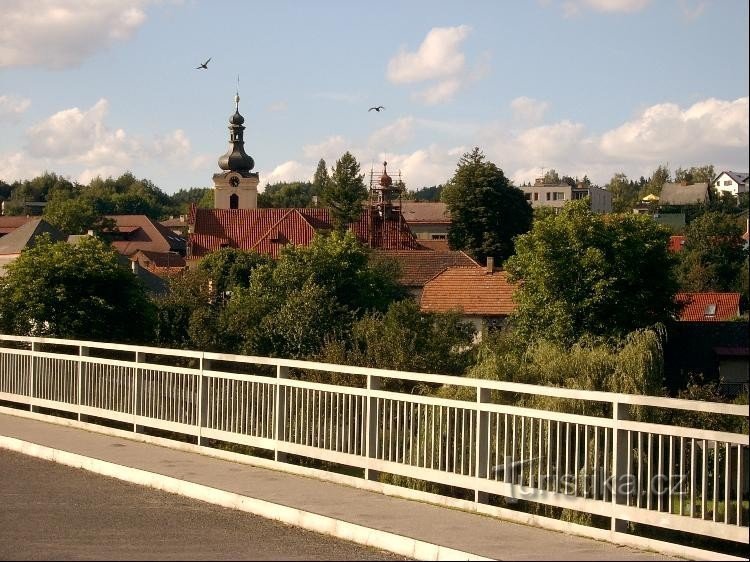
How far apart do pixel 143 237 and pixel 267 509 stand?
163 meters

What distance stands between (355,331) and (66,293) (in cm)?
1251

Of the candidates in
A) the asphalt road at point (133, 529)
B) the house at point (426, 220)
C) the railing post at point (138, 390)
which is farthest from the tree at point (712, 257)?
the asphalt road at point (133, 529)

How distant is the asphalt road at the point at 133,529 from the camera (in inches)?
332

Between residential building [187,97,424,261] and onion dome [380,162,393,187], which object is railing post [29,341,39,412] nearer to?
residential building [187,97,424,261]

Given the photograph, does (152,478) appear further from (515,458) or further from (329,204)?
(329,204)

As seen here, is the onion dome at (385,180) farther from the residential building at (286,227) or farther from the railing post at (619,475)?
the railing post at (619,475)

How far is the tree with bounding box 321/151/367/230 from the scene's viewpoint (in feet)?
403

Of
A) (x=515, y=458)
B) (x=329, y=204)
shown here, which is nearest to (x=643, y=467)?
(x=515, y=458)

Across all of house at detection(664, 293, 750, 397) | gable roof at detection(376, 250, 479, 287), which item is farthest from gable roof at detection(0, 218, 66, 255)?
house at detection(664, 293, 750, 397)

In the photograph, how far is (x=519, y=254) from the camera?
70500 millimetres

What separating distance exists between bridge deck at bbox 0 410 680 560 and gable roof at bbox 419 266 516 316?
60.6m

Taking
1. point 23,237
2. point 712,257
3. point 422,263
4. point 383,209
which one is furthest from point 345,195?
point 23,237

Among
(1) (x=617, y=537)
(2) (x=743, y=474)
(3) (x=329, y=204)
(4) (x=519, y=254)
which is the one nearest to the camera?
(2) (x=743, y=474)

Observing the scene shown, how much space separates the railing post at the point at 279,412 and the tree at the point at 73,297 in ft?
55.8
